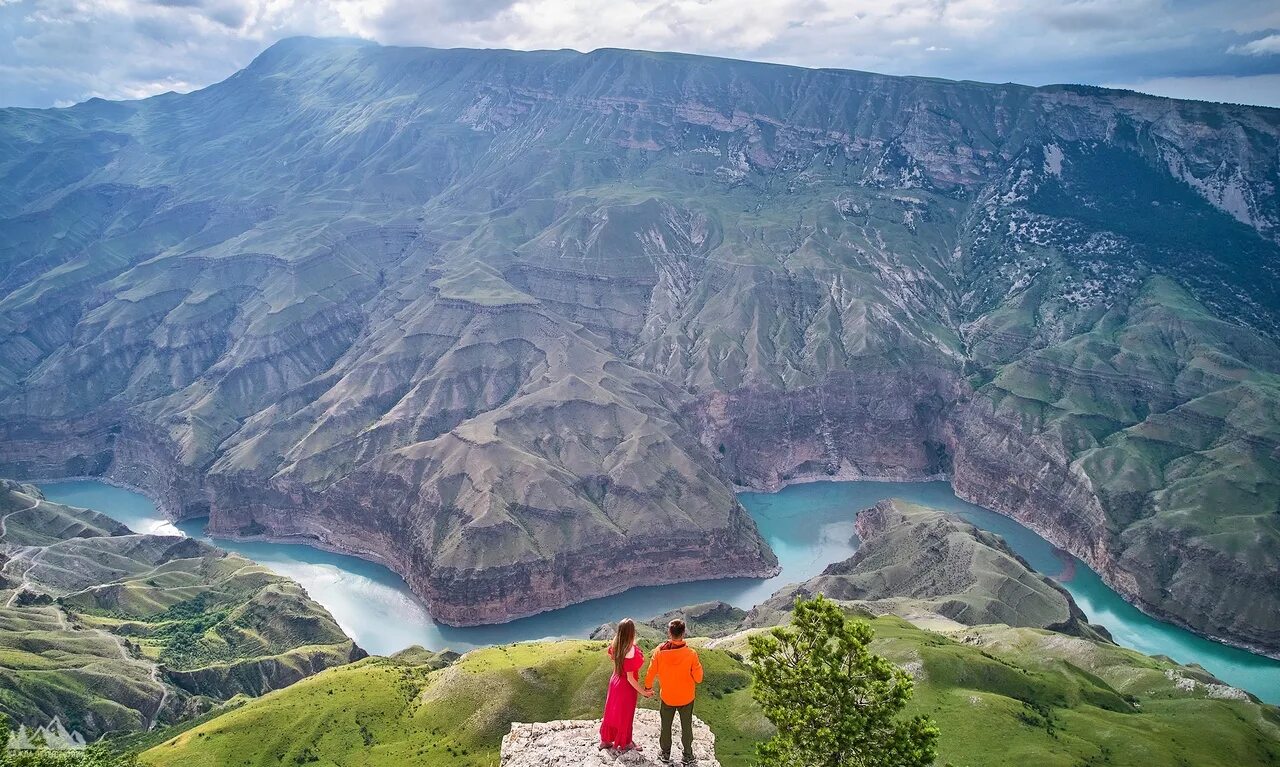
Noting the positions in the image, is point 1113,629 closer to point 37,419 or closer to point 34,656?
point 34,656

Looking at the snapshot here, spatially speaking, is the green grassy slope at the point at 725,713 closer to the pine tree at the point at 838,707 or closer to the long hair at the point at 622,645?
the pine tree at the point at 838,707

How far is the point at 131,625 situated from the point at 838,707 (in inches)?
4124

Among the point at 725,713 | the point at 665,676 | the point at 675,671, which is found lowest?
the point at 725,713

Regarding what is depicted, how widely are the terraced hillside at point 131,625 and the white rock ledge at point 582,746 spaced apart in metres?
69.6

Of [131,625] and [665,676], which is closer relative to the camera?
[665,676]

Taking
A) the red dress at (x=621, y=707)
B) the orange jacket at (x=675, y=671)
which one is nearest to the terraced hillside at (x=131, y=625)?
the red dress at (x=621, y=707)

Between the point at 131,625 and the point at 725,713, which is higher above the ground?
the point at 725,713

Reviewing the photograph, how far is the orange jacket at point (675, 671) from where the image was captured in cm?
2548

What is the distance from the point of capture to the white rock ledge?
2758cm

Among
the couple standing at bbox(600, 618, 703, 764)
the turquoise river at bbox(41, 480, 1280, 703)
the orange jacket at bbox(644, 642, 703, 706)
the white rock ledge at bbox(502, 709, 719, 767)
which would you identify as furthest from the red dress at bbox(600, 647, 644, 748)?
the turquoise river at bbox(41, 480, 1280, 703)

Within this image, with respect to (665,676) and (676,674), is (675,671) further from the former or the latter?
(665,676)

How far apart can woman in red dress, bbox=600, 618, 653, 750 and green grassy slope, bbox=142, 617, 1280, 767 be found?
32.8 metres

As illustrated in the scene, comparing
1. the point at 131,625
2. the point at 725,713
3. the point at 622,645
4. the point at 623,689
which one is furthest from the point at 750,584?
the point at 622,645

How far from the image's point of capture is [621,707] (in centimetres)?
2698
